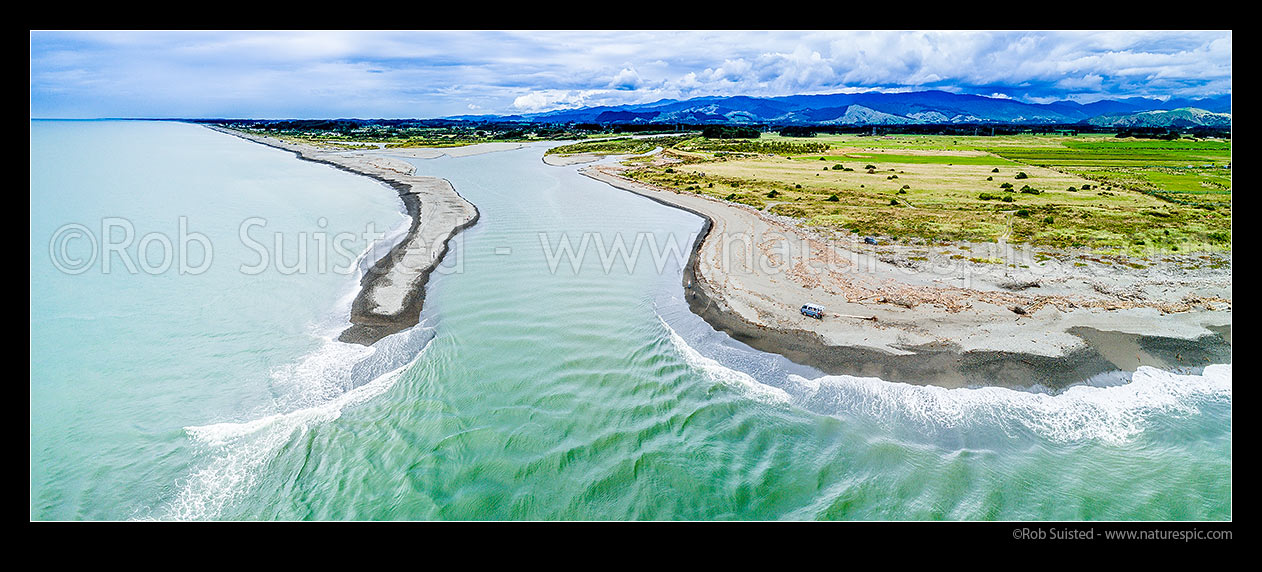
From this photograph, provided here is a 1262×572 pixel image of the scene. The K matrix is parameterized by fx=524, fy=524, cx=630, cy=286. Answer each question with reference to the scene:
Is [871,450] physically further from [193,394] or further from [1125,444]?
[193,394]

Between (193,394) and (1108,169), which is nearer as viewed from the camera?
(193,394)

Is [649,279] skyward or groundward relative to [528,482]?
skyward

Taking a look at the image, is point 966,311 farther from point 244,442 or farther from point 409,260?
point 409,260

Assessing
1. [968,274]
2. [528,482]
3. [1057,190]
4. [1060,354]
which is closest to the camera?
[528,482]

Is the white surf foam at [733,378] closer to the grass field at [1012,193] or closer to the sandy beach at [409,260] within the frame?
the sandy beach at [409,260]

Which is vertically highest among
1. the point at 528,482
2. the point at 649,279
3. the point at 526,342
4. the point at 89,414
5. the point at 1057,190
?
the point at 1057,190

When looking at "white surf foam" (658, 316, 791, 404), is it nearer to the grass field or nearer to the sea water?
the sea water
